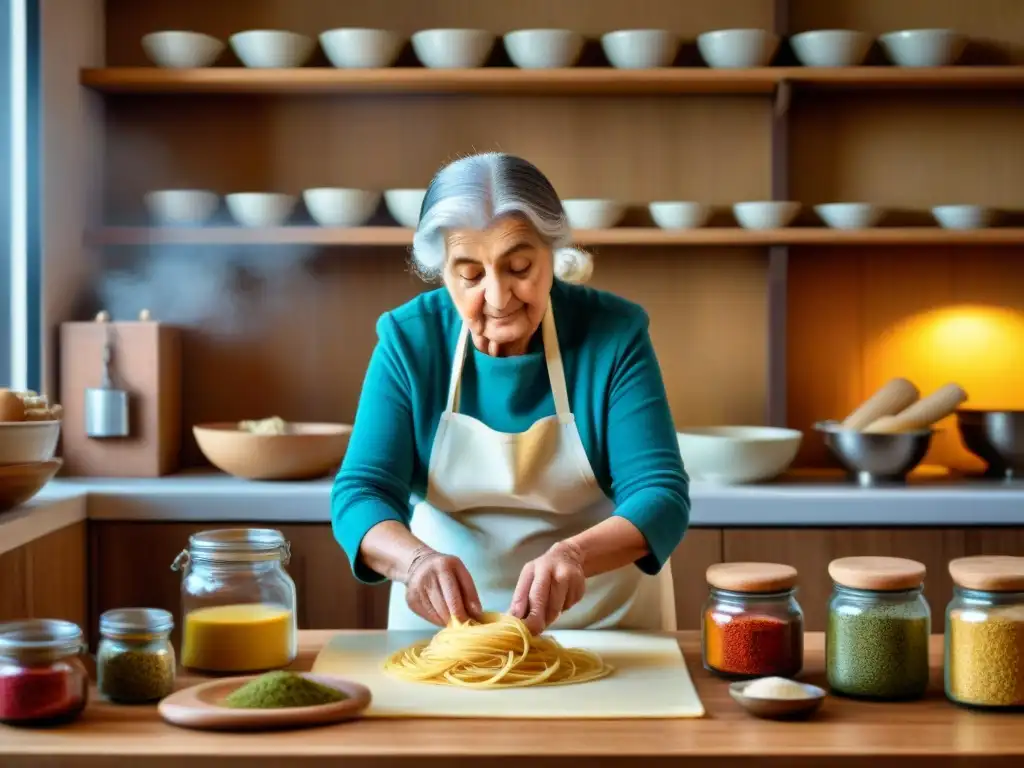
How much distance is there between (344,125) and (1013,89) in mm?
1889

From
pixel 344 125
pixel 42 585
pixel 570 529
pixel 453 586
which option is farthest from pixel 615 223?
pixel 453 586

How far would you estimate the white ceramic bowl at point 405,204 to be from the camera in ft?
11.3

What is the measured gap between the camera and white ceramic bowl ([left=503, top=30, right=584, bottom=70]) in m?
3.42

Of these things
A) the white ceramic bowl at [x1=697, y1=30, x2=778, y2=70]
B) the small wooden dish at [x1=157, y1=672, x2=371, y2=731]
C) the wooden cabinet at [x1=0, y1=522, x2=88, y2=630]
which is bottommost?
the wooden cabinet at [x1=0, y1=522, x2=88, y2=630]

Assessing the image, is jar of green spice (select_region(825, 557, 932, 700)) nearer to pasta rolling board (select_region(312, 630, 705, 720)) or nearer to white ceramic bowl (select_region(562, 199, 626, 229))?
pasta rolling board (select_region(312, 630, 705, 720))

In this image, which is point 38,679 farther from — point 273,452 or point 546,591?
point 273,452

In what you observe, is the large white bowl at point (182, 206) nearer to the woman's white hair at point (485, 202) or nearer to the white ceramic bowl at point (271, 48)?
the white ceramic bowl at point (271, 48)

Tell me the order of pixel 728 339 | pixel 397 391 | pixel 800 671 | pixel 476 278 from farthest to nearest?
pixel 728 339
pixel 397 391
pixel 476 278
pixel 800 671

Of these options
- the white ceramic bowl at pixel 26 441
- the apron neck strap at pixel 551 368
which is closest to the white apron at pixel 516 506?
the apron neck strap at pixel 551 368

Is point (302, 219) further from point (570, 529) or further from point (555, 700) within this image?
point (555, 700)

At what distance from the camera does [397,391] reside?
2.14m

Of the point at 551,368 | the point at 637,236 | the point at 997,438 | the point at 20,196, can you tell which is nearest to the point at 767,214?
the point at 637,236

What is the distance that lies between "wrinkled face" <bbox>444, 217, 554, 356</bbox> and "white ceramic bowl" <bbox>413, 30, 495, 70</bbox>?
5.25ft

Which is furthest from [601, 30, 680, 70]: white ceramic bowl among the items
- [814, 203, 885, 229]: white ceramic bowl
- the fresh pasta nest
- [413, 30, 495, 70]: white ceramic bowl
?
the fresh pasta nest
